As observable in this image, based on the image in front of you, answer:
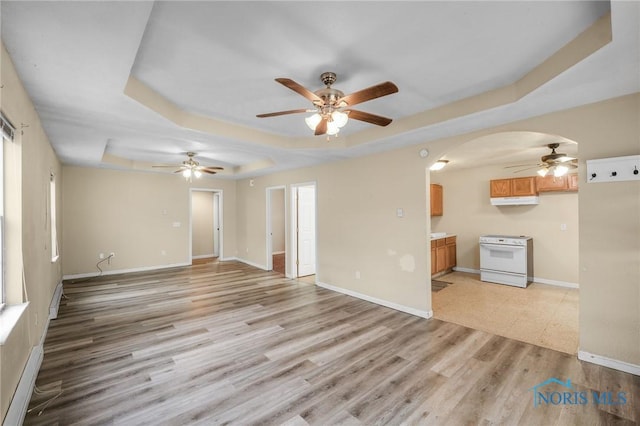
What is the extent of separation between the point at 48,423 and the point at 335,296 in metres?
3.61

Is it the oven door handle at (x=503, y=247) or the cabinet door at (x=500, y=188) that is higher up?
the cabinet door at (x=500, y=188)

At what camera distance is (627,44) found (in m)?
1.68

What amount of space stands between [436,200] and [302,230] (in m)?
3.36

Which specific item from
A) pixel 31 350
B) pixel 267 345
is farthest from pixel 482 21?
pixel 31 350

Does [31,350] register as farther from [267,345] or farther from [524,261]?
[524,261]

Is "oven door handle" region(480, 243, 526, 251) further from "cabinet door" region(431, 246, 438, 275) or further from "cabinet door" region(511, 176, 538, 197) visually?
"cabinet door" region(511, 176, 538, 197)

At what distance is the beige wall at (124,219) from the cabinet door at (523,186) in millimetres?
7289

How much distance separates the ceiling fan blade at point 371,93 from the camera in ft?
6.24

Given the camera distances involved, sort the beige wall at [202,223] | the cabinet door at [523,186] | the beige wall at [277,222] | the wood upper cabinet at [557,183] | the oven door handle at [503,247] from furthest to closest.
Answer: the beige wall at [277,222], the beige wall at [202,223], the cabinet door at [523,186], the oven door handle at [503,247], the wood upper cabinet at [557,183]

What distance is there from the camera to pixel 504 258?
540 cm

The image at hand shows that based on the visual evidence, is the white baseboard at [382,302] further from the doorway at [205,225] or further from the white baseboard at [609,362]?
the doorway at [205,225]

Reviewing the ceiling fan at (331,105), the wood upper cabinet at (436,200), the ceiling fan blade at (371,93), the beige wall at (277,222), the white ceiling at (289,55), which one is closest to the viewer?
the white ceiling at (289,55)

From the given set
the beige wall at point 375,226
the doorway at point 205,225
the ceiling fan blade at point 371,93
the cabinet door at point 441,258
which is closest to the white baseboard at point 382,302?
the beige wall at point 375,226

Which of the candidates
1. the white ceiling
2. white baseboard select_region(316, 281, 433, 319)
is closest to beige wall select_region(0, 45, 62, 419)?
the white ceiling
